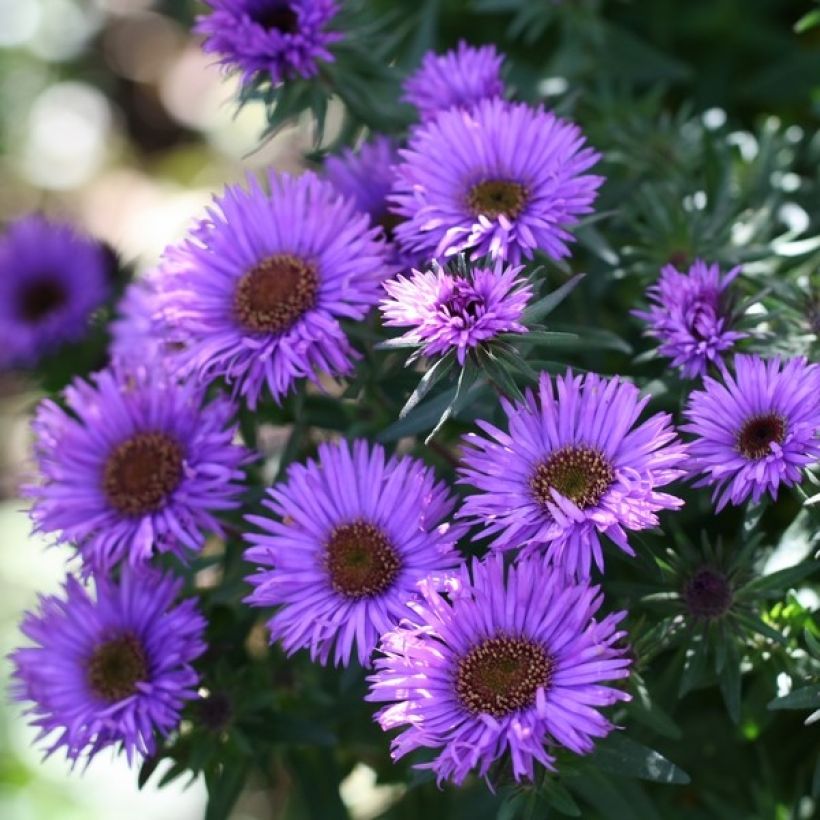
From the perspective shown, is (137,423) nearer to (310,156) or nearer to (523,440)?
(310,156)

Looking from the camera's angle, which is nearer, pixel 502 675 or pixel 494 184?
pixel 502 675

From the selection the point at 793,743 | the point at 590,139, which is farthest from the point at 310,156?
the point at 793,743

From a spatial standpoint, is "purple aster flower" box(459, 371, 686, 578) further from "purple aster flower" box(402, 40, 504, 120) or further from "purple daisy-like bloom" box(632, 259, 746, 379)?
"purple aster flower" box(402, 40, 504, 120)

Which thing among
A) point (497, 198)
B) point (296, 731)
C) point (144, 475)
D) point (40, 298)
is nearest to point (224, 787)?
point (296, 731)

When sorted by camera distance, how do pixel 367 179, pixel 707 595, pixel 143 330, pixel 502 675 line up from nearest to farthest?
pixel 502 675
pixel 707 595
pixel 367 179
pixel 143 330

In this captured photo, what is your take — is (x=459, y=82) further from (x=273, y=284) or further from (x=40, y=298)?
(x=40, y=298)

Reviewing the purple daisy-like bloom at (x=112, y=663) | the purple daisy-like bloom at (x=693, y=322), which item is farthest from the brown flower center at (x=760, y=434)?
the purple daisy-like bloom at (x=112, y=663)

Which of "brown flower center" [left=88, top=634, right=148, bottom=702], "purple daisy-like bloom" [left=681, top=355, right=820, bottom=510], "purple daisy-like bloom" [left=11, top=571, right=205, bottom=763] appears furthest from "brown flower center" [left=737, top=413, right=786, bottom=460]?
"brown flower center" [left=88, top=634, right=148, bottom=702]

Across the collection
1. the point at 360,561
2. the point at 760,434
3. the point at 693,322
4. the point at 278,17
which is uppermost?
the point at 278,17
